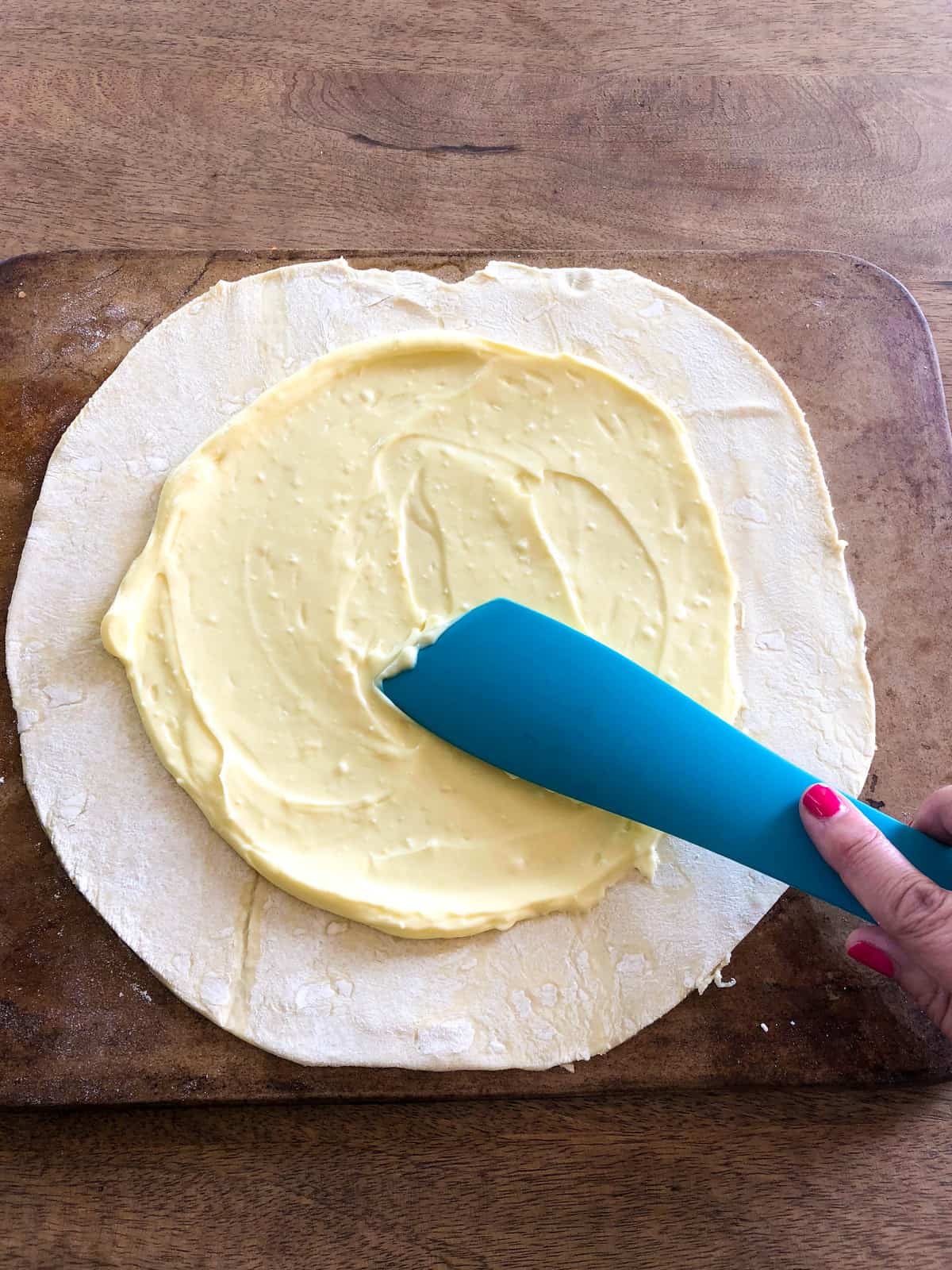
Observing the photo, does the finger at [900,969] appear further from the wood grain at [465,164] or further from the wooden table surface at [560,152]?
the wood grain at [465,164]

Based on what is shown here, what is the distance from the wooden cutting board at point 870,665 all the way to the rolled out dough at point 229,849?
60mm

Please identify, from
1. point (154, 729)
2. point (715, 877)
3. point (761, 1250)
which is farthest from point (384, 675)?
point (761, 1250)

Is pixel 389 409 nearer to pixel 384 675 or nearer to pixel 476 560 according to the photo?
pixel 476 560

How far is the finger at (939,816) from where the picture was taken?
1.20 metres

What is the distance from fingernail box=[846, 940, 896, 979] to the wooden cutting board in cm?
5

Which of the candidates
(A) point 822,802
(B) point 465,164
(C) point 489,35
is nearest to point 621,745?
(A) point 822,802

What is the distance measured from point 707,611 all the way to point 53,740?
3.49ft

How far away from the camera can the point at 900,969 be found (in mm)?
1282

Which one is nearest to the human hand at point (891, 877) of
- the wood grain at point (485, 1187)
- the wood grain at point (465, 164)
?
the wood grain at point (485, 1187)

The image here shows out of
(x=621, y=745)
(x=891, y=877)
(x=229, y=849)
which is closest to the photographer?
(x=891, y=877)

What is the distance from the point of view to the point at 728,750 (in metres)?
1.19

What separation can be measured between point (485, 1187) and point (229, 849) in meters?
0.65

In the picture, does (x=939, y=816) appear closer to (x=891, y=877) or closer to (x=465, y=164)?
(x=891, y=877)

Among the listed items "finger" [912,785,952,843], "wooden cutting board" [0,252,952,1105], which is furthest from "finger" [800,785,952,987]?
"wooden cutting board" [0,252,952,1105]
